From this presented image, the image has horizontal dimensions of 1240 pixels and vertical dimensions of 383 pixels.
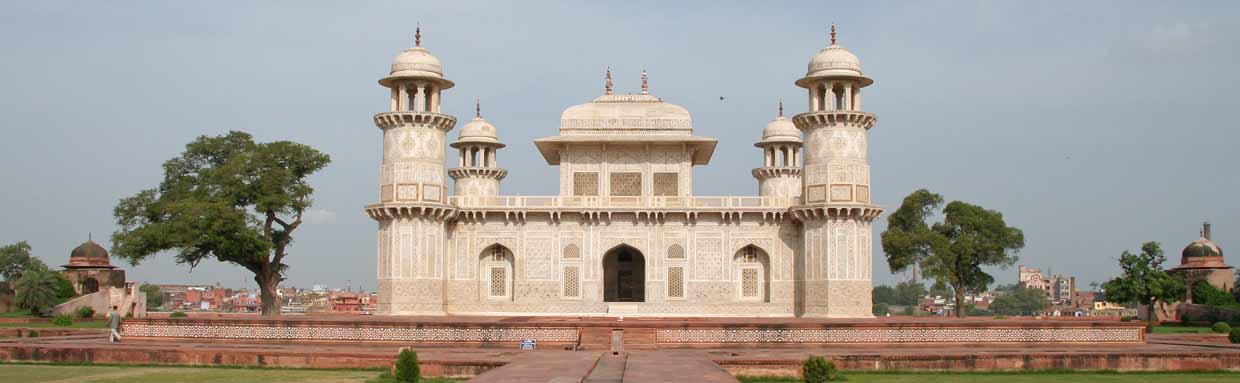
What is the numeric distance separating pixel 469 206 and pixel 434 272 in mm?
2579

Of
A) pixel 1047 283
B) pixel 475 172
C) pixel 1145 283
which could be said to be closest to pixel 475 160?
pixel 475 172

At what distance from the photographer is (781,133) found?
4238cm

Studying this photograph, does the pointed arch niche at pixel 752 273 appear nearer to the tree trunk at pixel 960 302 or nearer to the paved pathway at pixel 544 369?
the tree trunk at pixel 960 302

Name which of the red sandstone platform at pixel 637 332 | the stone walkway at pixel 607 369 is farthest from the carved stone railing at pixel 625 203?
the stone walkway at pixel 607 369

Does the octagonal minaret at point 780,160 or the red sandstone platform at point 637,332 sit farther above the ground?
the octagonal minaret at point 780,160

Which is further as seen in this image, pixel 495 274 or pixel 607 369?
pixel 495 274

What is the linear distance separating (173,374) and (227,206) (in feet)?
63.2

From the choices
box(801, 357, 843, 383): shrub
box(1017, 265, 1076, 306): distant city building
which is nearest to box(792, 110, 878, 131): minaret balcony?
box(801, 357, 843, 383): shrub

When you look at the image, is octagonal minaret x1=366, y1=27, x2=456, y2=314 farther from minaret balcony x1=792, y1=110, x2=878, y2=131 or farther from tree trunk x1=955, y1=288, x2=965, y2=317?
tree trunk x1=955, y1=288, x2=965, y2=317

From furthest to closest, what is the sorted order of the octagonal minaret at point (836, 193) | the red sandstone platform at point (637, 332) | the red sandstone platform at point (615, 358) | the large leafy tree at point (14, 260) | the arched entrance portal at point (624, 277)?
the large leafy tree at point (14, 260) → the arched entrance portal at point (624, 277) → the octagonal minaret at point (836, 193) → the red sandstone platform at point (637, 332) → the red sandstone platform at point (615, 358)

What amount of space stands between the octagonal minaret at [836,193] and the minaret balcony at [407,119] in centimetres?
1004

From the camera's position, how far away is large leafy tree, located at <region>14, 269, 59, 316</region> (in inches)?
1673

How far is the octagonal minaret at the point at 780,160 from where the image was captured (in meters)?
42.4

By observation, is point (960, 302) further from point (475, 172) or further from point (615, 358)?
point (615, 358)
